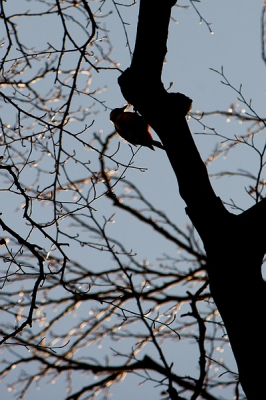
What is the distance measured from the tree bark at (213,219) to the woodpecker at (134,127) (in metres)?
0.93

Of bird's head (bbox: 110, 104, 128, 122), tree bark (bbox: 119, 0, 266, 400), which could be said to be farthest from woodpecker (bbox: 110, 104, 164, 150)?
tree bark (bbox: 119, 0, 266, 400)

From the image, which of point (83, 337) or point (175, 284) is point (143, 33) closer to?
point (175, 284)

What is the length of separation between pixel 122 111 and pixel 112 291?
7.72 ft

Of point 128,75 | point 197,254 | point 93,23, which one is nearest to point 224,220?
point 128,75

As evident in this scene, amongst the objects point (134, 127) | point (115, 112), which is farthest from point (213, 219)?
point (115, 112)

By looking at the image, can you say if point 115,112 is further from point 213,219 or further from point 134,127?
point 213,219

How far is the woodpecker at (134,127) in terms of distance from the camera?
3.05m

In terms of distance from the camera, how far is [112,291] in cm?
468

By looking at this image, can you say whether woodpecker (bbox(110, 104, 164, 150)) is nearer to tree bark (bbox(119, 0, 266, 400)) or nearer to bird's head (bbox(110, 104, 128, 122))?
bird's head (bbox(110, 104, 128, 122))

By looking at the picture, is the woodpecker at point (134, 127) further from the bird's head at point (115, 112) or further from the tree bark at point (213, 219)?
the tree bark at point (213, 219)

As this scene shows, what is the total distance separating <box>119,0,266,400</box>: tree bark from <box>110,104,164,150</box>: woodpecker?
3.06 feet

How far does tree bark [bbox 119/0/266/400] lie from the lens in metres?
1.60

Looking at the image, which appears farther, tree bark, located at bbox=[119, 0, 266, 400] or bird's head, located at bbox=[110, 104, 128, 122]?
bird's head, located at bbox=[110, 104, 128, 122]

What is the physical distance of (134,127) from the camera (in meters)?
3.08
